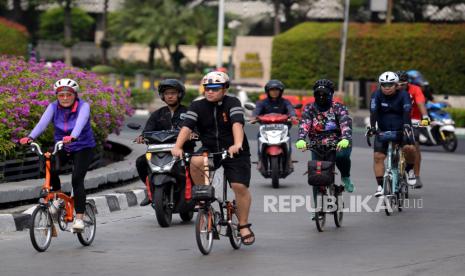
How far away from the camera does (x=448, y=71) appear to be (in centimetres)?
5594

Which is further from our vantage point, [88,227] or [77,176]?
[88,227]

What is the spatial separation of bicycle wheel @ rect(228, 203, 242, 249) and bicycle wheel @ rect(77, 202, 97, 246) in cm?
139

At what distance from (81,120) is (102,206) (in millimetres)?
3394

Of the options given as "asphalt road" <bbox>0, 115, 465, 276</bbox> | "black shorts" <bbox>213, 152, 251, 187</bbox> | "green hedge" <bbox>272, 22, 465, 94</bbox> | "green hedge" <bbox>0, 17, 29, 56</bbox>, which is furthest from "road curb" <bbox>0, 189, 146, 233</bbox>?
"green hedge" <bbox>272, 22, 465, 94</bbox>

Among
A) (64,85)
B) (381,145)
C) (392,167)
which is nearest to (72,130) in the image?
(64,85)

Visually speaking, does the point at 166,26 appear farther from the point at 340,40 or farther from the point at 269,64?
the point at 340,40

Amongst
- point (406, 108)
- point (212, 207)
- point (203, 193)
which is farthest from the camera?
point (406, 108)

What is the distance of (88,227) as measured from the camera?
12500mm

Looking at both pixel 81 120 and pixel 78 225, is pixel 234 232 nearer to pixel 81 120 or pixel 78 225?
pixel 78 225

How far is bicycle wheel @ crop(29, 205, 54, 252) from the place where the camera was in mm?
11562

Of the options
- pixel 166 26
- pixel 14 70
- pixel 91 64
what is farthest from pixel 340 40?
pixel 14 70

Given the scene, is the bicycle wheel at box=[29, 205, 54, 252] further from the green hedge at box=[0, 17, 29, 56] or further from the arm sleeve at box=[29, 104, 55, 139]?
the green hedge at box=[0, 17, 29, 56]

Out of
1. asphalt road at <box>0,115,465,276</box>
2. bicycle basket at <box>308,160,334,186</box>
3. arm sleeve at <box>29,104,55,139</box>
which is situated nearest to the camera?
asphalt road at <box>0,115,465,276</box>

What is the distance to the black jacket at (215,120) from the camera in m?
12.0
